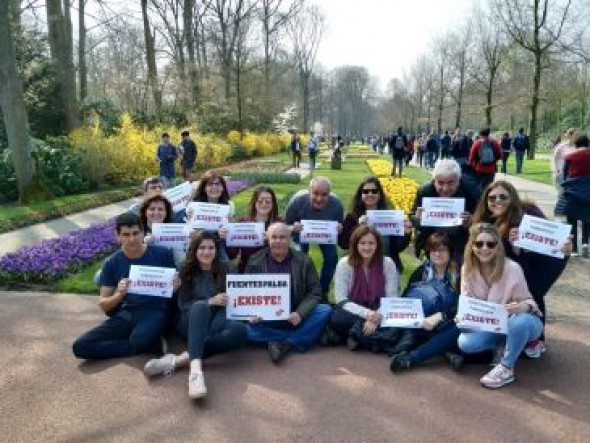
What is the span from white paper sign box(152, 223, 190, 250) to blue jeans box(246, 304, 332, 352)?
4.08 feet

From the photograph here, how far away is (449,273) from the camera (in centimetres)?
529

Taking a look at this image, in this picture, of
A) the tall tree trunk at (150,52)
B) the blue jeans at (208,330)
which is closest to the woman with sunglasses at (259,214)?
the blue jeans at (208,330)

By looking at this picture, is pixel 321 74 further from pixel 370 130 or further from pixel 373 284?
pixel 373 284

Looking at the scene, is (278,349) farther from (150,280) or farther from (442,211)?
(442,211)

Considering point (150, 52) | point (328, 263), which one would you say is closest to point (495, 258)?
point (328, 263)

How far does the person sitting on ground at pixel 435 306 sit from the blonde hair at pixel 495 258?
0.38m

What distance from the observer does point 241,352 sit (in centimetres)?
528

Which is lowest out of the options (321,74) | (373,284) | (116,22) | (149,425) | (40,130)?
(149,425)

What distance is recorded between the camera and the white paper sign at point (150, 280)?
5043 mm

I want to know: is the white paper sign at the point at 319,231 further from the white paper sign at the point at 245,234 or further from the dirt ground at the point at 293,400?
the dirt ground at the point at 293,400

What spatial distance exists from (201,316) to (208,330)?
27 centimetres

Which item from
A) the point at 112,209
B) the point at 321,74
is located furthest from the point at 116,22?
the point at 321,74

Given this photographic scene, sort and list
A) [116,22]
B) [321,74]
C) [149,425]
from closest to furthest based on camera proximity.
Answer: [149,425]
[116,22]
[321,74]

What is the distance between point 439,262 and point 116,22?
14.5 meters
